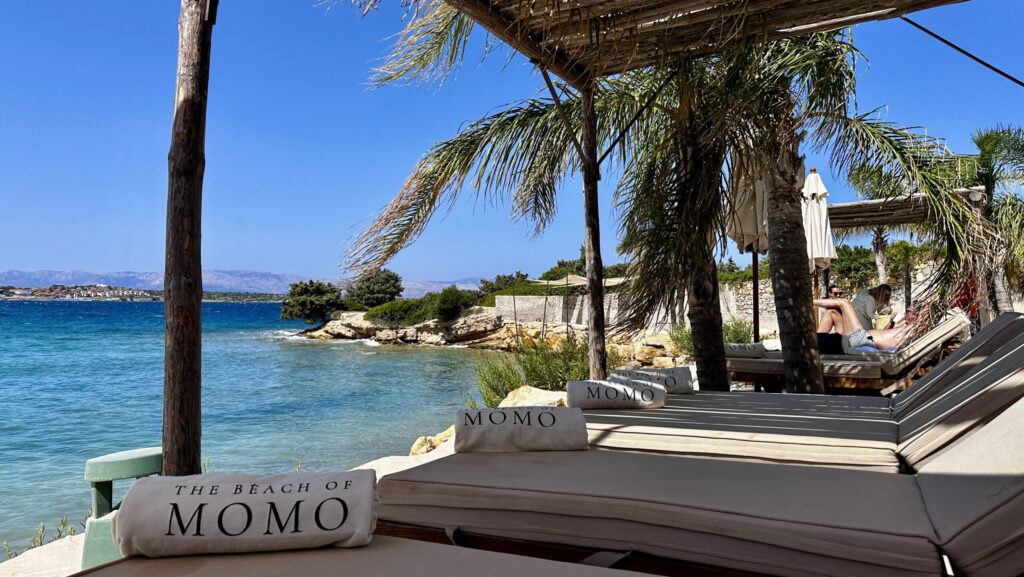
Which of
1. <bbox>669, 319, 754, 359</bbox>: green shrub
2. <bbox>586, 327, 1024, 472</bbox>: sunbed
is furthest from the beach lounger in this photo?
<bbox>669, 319, 754, 359</bbox>: green shrub

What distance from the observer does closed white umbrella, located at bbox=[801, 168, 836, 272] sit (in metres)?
6.97

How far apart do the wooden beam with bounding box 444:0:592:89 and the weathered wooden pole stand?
129 centimetres

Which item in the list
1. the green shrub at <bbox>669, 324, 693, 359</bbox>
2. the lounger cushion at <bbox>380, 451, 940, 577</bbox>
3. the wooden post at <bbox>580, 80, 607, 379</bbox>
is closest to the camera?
the lounger cushion at <bbox>380, 451, 940, 577</bbox>

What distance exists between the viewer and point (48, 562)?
10.0 feet

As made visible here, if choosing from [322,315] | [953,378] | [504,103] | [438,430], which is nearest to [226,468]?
[438,430]

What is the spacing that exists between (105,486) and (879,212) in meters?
7.85

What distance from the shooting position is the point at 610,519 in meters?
1.61

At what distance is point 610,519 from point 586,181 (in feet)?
10.8

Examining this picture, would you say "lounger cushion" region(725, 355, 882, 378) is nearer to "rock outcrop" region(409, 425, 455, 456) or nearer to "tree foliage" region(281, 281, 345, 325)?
"rock outcrop" region(409, 425, 455, 456)

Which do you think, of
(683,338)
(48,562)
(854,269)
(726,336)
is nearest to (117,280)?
(854,269)

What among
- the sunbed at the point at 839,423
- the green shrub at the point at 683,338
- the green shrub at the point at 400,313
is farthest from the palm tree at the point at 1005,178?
the green shrub at the point at 400,313

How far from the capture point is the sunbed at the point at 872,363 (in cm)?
509

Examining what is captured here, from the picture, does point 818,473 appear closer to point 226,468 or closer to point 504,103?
point 504,103

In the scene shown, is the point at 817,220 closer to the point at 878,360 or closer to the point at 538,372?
the point at 878,360
